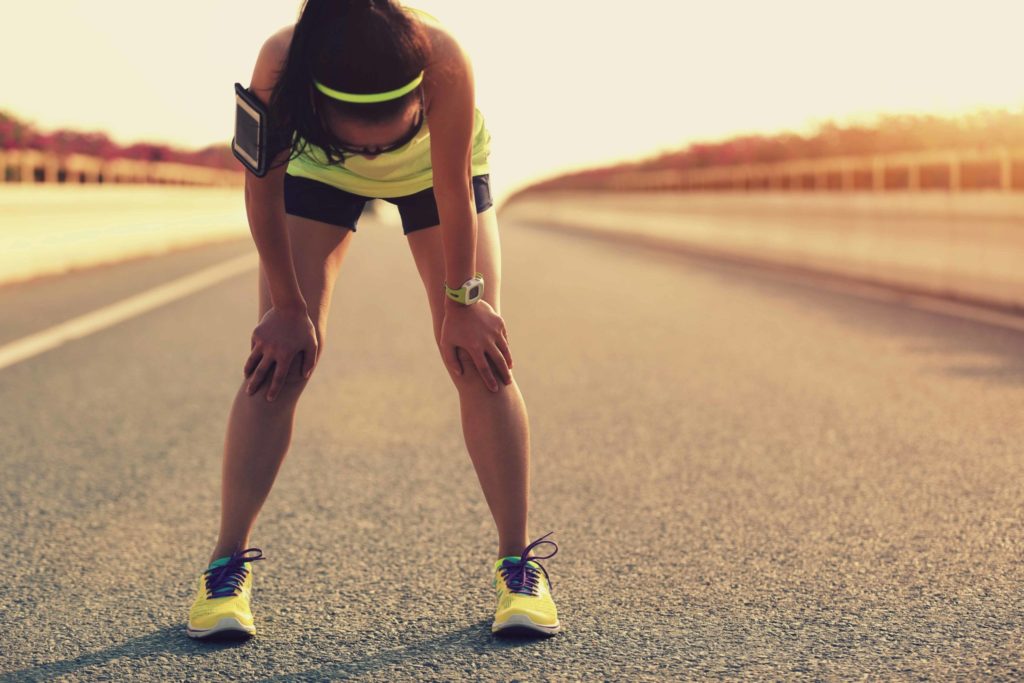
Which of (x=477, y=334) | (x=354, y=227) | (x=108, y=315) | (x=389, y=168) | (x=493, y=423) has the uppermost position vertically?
(x=389, y=168)

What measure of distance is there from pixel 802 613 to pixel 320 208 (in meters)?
1.70

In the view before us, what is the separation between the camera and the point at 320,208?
11.8 feet

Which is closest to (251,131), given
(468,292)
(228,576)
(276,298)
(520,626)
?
(276,298)

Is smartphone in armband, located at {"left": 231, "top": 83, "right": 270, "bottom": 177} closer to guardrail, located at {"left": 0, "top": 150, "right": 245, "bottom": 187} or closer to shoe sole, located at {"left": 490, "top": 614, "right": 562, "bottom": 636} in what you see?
shoe sole, located at {"left": 490, "top": 614, "right": 562, "bottom": 636}

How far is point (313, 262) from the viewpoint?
360 cm

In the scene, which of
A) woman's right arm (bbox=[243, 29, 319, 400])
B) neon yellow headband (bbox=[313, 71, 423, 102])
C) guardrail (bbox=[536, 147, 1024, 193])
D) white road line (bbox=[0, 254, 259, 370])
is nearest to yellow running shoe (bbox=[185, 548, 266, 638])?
woman's right arm (bbox=[243, 29, 319, 400])

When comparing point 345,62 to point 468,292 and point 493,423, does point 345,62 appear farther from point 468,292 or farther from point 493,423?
point 493,423

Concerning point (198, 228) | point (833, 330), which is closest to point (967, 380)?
point (833, 330)

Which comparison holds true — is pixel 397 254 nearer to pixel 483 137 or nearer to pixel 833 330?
pixel 833 330

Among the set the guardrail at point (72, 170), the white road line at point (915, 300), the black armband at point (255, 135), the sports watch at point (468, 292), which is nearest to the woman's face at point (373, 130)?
the black armband at point (255, 135)

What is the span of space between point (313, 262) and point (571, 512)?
169cm

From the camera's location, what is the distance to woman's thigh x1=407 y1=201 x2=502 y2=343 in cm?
359

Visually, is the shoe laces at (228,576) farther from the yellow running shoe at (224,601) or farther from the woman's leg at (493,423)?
the woman's leg at (493,423)

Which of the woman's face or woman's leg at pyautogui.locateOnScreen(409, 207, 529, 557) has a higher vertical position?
the woman's face
